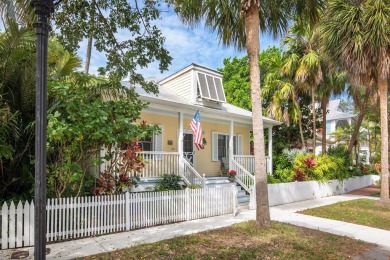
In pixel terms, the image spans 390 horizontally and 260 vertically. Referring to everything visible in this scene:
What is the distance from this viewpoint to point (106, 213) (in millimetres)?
7234

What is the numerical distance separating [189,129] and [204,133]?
1.03 meters

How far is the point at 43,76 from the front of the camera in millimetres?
2764

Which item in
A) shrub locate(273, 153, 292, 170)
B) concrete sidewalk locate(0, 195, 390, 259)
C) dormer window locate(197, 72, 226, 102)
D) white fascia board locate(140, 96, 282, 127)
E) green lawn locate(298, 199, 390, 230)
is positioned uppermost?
dormer window locate(197, 72, 226, 102)

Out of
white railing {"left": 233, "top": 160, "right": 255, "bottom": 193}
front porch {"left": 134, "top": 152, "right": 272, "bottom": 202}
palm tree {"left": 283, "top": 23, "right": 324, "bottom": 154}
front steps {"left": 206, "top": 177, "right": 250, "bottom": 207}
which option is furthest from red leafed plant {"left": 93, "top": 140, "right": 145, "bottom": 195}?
palm tree {"left": 283, "top": 23, "right": 324, "bottom": 154}

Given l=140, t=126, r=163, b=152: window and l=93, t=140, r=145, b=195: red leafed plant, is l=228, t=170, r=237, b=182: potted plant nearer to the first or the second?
l=140, t=126, r=163, b=152: window

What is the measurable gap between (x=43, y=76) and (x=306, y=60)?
1710cm

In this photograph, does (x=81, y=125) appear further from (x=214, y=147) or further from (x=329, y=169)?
(x=329, y=169)

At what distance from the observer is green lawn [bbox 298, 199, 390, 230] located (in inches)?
357

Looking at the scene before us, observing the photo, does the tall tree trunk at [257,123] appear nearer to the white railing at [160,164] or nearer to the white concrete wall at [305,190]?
the white concrete wall at [305,190]

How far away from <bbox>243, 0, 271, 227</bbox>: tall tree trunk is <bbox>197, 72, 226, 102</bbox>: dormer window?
247 inches

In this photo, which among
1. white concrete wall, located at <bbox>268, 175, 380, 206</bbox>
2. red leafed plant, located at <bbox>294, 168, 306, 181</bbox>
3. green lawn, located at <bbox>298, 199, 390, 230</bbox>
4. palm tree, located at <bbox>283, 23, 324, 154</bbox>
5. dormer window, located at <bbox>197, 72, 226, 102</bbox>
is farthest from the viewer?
palm tree, located at <bbox>283, 23, 324, 154</bbox>

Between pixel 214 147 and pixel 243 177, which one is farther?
pixel 214 147

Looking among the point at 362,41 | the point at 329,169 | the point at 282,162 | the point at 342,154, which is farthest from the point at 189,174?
the point at 342,154

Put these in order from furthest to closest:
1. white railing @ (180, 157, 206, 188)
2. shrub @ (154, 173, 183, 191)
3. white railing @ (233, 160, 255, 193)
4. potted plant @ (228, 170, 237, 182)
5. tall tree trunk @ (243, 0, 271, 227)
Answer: potted plant @ (228, 170, 237, 182), white railing @ (233, 160, 255, 193), white railing @ (180, 157, 206, 188), shrub @ (154, 173, 183, 191), tall tree trunk @ (243, 0, 271, 227)
